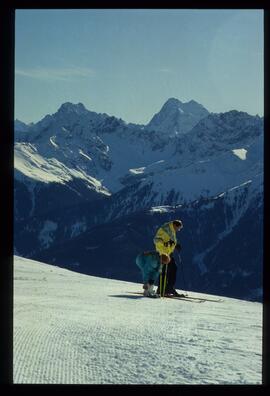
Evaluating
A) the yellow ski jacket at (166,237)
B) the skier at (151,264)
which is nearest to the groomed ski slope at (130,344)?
the yellow ski jacket at (166,237)

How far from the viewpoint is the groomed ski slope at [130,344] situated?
4680 mm

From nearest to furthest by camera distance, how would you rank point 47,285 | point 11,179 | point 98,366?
point 11,179 → point 98,366 → point 47,285

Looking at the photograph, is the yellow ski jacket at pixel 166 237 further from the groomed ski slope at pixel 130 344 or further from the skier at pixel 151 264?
the groomed ski slope at pixel 130 344

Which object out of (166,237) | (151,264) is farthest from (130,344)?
(151,264)

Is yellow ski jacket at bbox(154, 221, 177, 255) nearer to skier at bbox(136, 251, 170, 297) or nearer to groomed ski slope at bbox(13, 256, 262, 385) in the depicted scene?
skier at bbox(136, 251, 170, 297)

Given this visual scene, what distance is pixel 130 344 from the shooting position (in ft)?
19.5

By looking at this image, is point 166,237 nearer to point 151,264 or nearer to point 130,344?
point 151,264

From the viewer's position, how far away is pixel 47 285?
1371 centimetres

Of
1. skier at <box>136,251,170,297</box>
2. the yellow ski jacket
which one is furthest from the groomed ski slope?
skier at <box>136,251,170,297</box>

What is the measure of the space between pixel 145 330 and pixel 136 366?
184cm

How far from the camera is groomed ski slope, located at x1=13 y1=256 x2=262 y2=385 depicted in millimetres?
4680

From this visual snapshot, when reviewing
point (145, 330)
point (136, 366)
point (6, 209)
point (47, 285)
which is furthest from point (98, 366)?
point (47, 285)

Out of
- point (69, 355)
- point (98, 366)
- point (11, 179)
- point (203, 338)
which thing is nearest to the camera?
point (11, 179)

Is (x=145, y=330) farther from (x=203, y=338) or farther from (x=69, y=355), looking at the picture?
(x=69, y=355)
